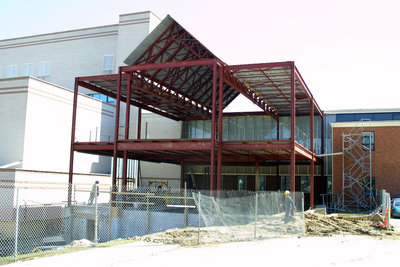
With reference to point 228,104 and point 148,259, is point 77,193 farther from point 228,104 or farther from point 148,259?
point 148,259

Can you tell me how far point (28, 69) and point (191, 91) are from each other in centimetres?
2699

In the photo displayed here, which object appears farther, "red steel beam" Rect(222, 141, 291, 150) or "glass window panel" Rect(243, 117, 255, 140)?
"glass window panel" Rect(243, 117, 255, 140)

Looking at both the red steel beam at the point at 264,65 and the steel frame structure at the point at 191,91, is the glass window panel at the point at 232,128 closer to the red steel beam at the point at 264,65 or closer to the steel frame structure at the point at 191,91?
the steel frame structure at the point at 191,91

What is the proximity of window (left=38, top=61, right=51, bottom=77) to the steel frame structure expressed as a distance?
20792mm

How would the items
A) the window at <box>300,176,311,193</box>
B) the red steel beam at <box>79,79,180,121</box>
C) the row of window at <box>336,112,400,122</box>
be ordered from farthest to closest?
1. the window at <box>300,176,311,193</box>
2. the row of window at <box>336,112,400,122</box>
3. the red steel beam at <box>79,79,180,121</box>

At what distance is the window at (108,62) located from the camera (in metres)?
46.1

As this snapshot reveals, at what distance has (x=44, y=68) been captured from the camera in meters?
49.7

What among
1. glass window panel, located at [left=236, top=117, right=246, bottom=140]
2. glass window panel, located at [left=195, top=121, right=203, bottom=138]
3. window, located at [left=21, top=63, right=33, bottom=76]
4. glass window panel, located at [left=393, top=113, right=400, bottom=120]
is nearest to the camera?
glass window panel, located at [left=393, top=113, right=400, bottom=120]

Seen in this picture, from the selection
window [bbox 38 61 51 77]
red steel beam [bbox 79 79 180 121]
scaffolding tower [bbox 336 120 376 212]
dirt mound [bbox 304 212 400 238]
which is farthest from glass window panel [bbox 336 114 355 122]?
window [bbox 38 61 51 77]

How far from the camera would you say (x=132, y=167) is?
130ft

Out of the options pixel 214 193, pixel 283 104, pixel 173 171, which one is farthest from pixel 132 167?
pixel 214 193

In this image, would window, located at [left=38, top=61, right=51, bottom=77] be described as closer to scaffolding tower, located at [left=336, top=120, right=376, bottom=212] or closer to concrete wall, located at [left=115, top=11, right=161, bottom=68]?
concrete wall, located at [left=115, top=11, right=161, bottom=68]

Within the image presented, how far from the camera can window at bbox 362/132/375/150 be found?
3256cm

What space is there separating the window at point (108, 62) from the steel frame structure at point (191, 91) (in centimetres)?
1319
